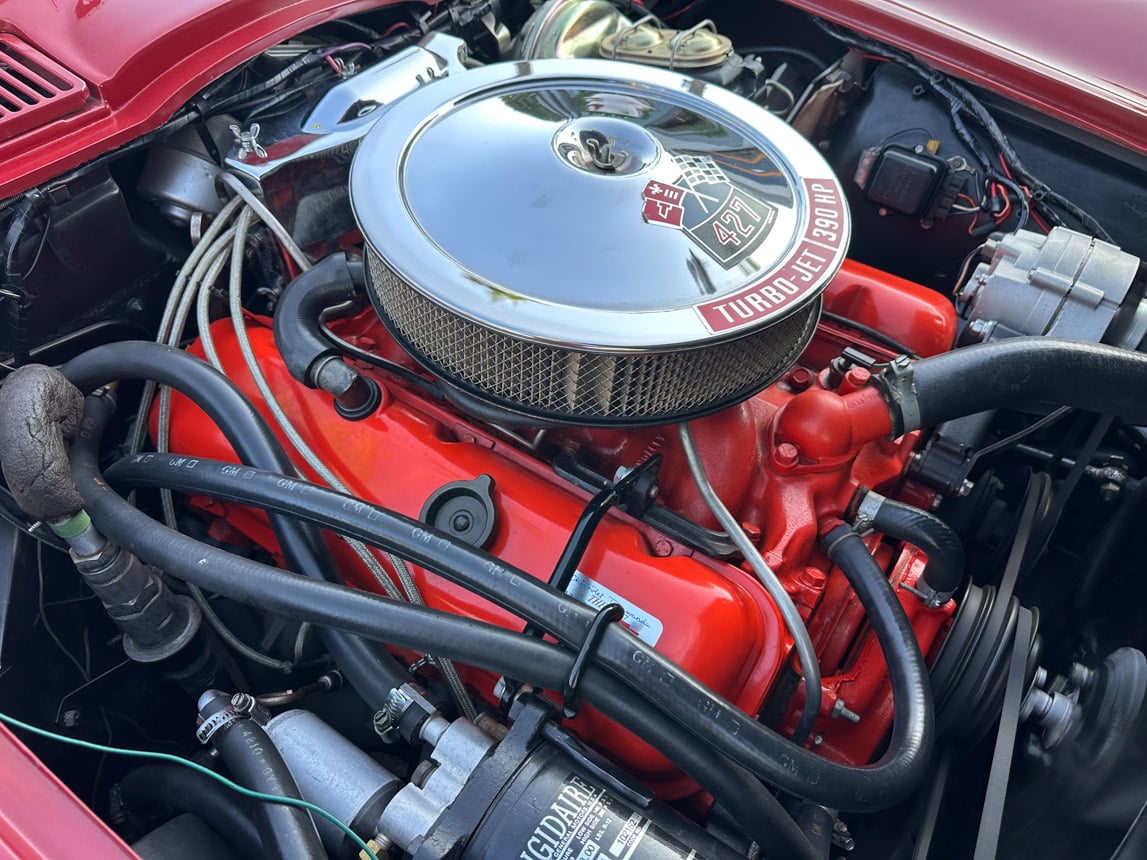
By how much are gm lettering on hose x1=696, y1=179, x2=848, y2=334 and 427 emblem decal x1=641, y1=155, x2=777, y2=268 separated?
0.04 m

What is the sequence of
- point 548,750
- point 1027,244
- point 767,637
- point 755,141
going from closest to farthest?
point 548,750 < point 767,637 < point 755,141 < point 1027,244

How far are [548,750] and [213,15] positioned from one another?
3.52 ft

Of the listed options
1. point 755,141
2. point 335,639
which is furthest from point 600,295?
point 335,639

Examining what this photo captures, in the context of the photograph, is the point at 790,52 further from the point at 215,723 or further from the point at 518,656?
the point at 215,723

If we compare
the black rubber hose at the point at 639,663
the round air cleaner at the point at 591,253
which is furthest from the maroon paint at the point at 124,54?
the black rubber hose at the point at 639,663

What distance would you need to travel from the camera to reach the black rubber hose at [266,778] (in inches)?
30.1

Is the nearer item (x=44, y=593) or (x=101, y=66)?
(x=44, y=593)

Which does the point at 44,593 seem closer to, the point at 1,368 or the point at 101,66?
the point at 1,368

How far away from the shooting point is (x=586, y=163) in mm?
913

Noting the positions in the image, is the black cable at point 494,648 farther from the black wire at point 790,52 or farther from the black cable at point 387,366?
the black wire at point 790,52

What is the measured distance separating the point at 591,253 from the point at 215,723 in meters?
0.62

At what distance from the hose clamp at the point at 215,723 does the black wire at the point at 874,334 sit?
0.89 metres

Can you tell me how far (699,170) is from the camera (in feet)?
3.08

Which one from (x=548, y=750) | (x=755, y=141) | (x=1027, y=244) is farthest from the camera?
(x=1027, y=244)
